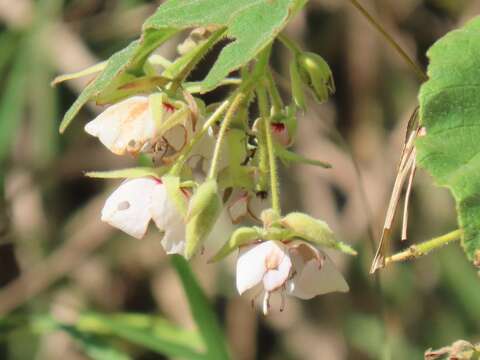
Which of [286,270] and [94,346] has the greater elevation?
[286,270]

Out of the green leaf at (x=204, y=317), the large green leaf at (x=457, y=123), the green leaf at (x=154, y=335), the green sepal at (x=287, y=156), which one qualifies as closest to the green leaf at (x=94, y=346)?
the green leaf at (x=154, y=335)

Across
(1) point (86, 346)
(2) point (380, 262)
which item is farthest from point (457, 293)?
(2) point (380, 262)

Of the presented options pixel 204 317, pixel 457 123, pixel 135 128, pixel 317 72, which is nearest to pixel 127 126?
pixel 135 128

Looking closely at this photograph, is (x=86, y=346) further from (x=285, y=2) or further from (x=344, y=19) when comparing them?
(x=344, y=19)

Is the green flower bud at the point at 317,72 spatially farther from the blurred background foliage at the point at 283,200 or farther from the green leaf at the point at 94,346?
the blurred background foliage at the point at 283,200

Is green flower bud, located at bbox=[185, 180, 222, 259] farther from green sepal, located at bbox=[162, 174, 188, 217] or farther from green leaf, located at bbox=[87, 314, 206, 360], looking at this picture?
green leaf, located at bbox=[87, 314, 206, 360]

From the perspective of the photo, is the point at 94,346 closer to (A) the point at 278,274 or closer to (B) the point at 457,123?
(A) the point at 278,274
